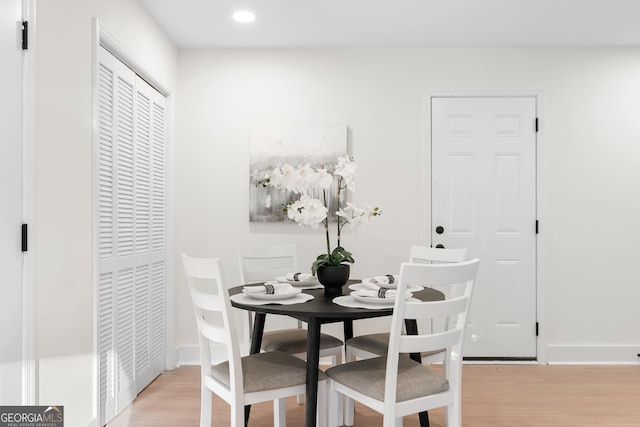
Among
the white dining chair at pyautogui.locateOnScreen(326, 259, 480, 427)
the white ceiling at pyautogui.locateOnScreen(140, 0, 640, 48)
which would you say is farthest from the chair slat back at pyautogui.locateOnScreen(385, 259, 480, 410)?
the white ceiling at pyautogui.locateOnScreen(140, 0, 640, 48)

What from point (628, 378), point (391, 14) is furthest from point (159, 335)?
point (628, 378)

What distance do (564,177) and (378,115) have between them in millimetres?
1542

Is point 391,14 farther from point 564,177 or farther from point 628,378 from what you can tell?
point 628,378

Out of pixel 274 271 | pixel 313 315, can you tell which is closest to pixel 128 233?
pixel 274 271

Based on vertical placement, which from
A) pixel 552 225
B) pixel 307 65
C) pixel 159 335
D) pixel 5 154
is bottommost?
pixel 159 335

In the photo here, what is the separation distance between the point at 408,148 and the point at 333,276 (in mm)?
1802

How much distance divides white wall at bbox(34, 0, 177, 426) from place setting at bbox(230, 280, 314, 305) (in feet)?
2.43

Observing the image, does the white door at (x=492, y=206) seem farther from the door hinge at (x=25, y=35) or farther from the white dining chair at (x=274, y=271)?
the door hinge at (x=25, y=35)

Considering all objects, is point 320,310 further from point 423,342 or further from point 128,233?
point 128,233

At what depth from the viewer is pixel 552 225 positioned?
396cm

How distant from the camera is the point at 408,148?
3.98 m

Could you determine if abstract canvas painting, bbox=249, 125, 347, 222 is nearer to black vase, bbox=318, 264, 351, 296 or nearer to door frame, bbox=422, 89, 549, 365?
door frame, bbox=422, 89, 549, 365

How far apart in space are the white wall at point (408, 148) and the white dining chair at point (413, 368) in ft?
6.01

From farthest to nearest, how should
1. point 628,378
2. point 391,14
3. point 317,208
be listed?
1. point 628,378
2. point 391,14
3. point 317,208
